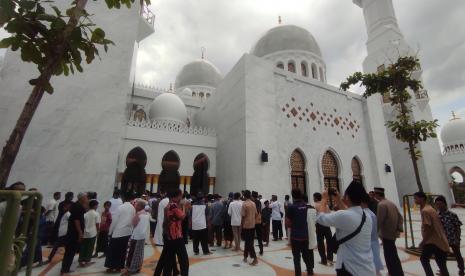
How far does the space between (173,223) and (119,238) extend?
1.48 m

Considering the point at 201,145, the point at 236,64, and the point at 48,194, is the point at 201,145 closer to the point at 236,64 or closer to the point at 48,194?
the point at 236,64

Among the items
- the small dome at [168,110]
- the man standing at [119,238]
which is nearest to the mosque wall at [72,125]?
the man standing at [119,238]

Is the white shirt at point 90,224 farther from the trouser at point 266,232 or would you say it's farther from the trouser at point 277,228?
the trouser at point 277,228

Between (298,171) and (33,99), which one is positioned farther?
(298,171)

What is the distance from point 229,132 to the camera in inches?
497

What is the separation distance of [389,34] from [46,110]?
1008 inches

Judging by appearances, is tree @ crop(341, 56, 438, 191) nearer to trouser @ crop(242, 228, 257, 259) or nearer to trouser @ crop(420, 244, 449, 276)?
trouser @ crop(420, 244, 449, 276)

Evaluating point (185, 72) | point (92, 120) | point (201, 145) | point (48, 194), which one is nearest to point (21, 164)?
point (48, 194)

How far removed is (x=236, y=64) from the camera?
12898 mm

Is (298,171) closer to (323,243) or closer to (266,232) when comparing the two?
(266,232)

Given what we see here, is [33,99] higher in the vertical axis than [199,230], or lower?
higher

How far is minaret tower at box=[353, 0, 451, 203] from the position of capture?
18.1 metres

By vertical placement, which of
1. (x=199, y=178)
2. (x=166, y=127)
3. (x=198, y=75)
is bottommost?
(x=199, y=178)

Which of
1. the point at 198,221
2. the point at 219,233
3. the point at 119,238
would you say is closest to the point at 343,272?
the point at 119,238
